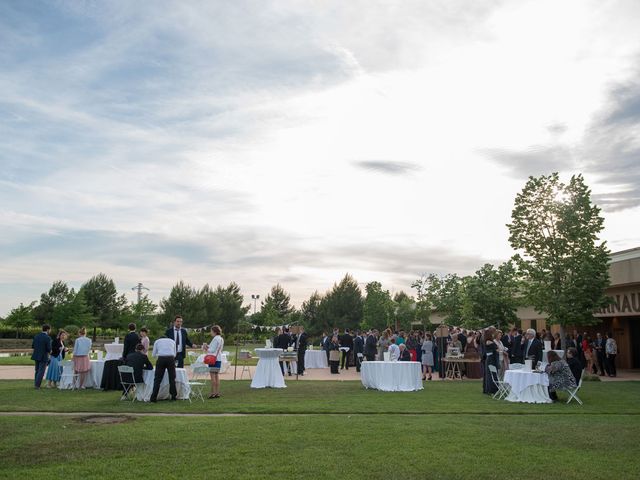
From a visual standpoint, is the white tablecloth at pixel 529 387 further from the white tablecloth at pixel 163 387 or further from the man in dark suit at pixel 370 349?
the man in dark suit at pixel 370 349

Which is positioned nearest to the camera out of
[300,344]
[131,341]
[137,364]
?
[137,364]

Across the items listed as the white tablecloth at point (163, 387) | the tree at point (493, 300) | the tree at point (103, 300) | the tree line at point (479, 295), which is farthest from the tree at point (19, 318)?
the white tablecloth at point (163, 387)

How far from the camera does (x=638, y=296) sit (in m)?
25.2

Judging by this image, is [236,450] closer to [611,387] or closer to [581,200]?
[611,387]

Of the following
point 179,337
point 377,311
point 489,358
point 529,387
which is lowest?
point 529,387

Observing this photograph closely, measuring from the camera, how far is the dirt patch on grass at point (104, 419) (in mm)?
10185

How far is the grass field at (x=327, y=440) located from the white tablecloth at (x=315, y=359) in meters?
15.0

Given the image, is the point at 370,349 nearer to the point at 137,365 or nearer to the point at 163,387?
the point at 163,387

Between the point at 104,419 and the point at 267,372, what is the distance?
6.59 metres

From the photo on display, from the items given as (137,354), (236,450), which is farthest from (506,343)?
(236,450)

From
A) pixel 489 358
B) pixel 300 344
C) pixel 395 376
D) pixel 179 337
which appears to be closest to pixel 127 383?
pixel 179 337

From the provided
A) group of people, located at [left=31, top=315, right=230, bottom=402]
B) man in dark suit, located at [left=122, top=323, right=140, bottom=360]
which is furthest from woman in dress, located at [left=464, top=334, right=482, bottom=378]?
man in dark suit, located at [left=122, top=323, right=140, bottom=360]

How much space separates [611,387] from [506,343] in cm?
347

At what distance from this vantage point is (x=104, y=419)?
10594 millimetres
